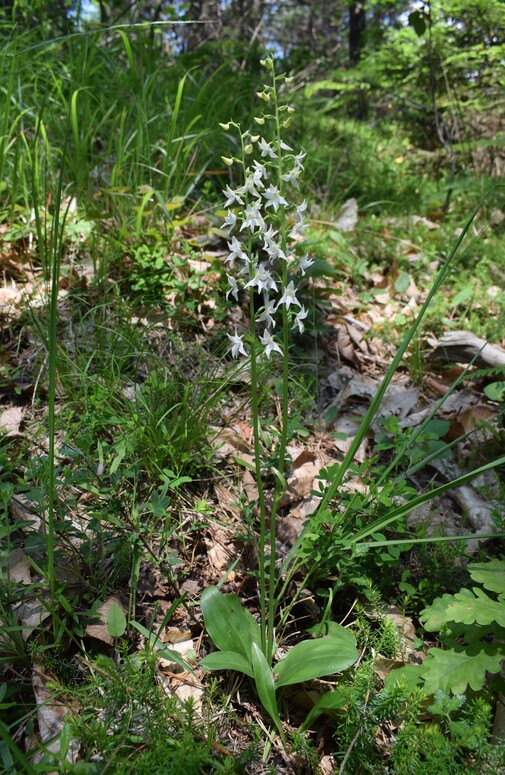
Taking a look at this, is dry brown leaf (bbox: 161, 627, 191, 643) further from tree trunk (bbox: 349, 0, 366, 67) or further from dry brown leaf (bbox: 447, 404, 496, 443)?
tree trunk (bbox: 349, 0, 366, 67)

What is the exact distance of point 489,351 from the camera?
2645mm

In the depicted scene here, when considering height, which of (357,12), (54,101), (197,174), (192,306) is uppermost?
(357,12)

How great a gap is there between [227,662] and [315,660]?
23 cm

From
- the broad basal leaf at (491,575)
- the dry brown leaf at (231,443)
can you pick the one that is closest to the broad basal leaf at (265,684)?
the broad basal leaf at (491,575)

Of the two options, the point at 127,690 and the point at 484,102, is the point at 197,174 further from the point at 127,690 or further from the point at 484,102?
the point at 484,102

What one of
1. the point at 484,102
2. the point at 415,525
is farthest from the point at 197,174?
the point at 484,102

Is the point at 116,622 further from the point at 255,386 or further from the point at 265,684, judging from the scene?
the point at 255,386

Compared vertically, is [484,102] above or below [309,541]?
above

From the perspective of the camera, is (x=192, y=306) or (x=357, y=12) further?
(x=357, y=12)

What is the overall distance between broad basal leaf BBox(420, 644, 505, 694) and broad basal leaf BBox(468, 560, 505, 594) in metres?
0.15

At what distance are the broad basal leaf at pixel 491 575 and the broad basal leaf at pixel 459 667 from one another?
15 centimetres

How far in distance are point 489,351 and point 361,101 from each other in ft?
19.1

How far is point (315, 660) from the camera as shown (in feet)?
4.46

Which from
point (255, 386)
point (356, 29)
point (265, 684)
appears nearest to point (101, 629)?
point (265, 684)
